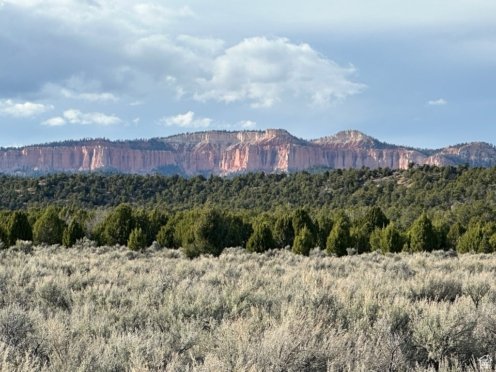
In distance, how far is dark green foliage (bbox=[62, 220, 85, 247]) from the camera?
31.1 metres

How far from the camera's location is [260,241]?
98.5ft

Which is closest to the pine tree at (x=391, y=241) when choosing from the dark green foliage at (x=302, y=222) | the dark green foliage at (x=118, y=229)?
the dark green foliage at (x=302, y=222)

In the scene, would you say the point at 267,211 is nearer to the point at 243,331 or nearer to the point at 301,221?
the point at 301,221

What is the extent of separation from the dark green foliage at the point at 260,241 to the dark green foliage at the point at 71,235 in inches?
456

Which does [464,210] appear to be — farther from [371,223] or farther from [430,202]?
[371,223]

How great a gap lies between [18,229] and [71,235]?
3.50 metres

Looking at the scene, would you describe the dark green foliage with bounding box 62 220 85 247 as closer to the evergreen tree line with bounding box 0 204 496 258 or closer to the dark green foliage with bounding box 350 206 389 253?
the evergreen tree line with bounding box 0 204 496 258

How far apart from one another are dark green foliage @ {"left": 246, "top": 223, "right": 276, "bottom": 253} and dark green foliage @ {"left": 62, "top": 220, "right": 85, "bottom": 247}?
11.6m

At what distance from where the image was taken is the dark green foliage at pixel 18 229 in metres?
30.9

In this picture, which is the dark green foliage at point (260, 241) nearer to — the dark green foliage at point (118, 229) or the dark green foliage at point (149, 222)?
the dark green foliage at point (149, 222)

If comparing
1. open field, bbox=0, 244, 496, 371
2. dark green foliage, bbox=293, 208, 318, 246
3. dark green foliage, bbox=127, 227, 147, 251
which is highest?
open field, bbox=0, 244, 496, 371

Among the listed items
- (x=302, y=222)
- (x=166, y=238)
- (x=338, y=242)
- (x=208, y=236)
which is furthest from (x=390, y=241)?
(x=166, y=238)

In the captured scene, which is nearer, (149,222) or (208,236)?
(208,236)

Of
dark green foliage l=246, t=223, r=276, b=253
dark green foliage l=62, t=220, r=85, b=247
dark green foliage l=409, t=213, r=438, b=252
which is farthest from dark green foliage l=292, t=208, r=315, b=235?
dark green foliage l=62, t=220, r=85, b=247
